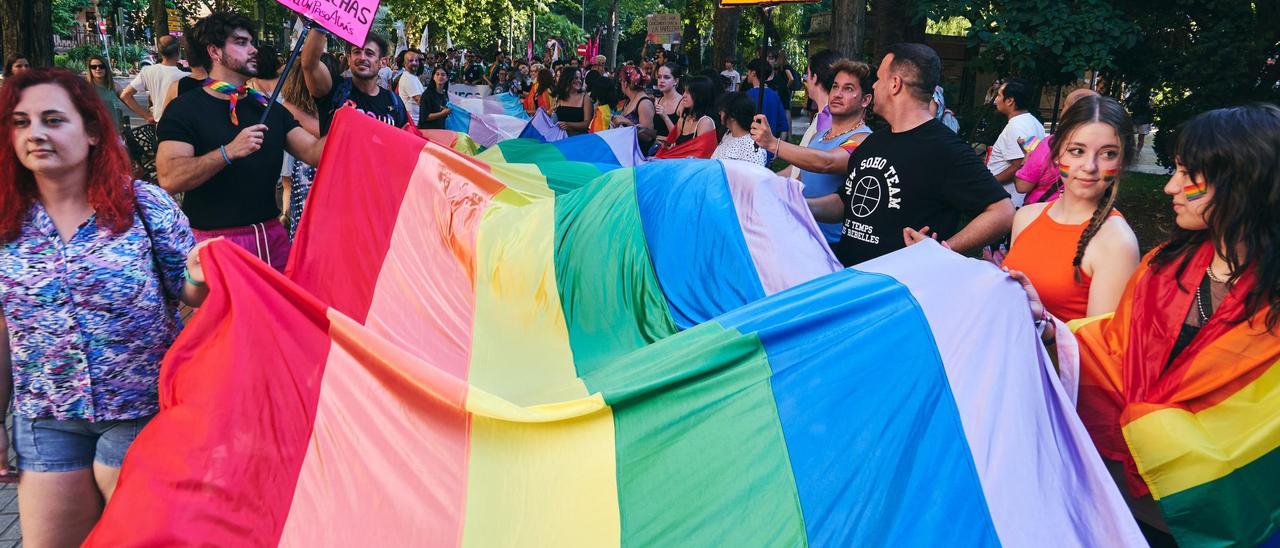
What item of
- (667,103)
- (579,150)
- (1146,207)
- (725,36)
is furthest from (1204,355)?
(725,36)

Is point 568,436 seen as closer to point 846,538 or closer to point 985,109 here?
point 846,538

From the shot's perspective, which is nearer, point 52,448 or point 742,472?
point 742,472

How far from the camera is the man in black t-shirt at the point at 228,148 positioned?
13.9 feet

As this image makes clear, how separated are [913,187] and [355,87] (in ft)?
14.2

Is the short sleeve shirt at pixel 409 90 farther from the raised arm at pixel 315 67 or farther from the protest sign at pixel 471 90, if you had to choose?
the protest sign at pixel 471 90

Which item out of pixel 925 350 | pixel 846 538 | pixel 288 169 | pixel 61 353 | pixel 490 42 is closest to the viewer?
pixel 846 538

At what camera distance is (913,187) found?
13.8 feet

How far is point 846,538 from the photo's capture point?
2418 millimetres

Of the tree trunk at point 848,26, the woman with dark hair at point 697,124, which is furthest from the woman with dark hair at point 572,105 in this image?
the tree trunk at point 848,26

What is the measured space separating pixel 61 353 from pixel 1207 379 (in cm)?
323

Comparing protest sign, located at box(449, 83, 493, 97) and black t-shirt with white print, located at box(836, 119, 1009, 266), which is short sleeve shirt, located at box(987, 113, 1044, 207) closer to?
black t-shirt with white print, located at box(836, 119, 1009, 266)

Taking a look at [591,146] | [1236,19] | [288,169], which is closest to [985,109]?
[1236,19]

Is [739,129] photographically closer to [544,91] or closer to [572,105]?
[572,105]

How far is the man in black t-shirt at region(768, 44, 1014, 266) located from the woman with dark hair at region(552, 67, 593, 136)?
702 cm
